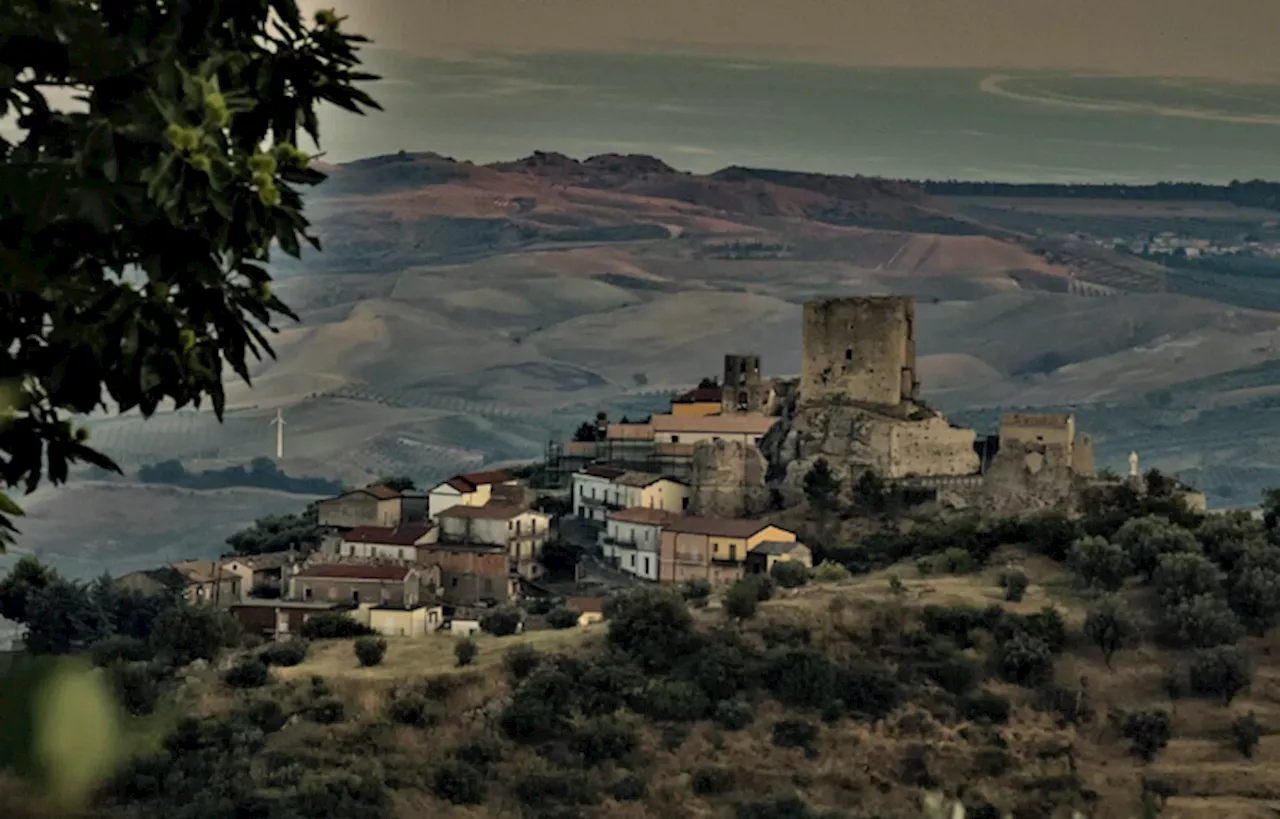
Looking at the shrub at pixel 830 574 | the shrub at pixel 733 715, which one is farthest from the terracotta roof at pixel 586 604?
the shrub at pixel 733 715

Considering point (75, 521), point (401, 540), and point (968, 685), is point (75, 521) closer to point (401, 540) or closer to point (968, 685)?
point (401, 540)

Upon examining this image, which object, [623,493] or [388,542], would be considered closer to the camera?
[388,542]

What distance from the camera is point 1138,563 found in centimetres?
3538

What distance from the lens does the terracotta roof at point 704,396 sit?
4541 centimetres

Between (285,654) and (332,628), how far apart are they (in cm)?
131

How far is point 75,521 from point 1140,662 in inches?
1958

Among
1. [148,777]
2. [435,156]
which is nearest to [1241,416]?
[435,156]

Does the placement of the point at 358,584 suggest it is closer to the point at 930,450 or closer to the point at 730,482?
the point at 730,482

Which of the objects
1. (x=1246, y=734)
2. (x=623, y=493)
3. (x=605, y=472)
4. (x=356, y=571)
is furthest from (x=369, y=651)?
(x=1246, y=734)

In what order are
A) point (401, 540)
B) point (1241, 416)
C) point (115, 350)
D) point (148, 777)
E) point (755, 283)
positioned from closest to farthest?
1. point (115, 350)
2. point (148, 777)
3. point (401, 540)
4. point (1241, 416)
5. point (755, 283)

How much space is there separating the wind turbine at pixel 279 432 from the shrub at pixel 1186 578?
189 ft

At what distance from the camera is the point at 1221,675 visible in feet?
107

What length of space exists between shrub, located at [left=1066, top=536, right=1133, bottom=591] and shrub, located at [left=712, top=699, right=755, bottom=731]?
600 centimetres

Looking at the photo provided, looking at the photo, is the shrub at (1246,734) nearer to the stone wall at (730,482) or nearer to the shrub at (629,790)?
the shrub at (629,790)
